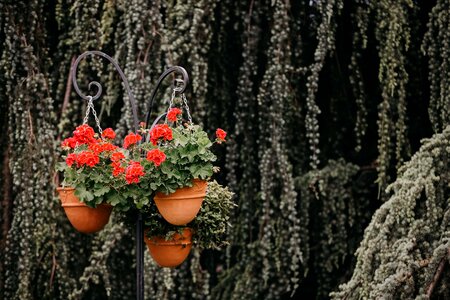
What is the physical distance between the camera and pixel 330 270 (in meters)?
3.86

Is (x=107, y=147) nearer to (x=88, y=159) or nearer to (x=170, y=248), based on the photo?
(x=88, y=159)

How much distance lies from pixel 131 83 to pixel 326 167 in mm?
1167

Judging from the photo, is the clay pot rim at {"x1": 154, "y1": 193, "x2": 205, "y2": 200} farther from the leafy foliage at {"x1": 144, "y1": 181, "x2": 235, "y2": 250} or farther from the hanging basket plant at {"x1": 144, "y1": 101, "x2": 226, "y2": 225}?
the leafy foliage at {"x1": 144, "y1": 181, "x2": 235, "y2": 250}

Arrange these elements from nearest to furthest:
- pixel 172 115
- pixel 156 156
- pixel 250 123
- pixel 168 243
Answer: pixel 156 156
pixel 172 115
pixel 168 243
pixel 250 123

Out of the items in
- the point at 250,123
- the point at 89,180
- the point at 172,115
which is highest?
the point at 250,123

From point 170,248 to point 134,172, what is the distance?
36 centimetres

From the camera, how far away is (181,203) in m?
2.32

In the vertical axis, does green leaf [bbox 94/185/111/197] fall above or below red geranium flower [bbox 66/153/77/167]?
below

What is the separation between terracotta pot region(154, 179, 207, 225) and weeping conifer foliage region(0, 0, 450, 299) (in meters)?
0.85

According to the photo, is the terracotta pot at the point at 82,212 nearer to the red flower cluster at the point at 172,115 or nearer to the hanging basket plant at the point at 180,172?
the hanging basket plant at the point at 180,172

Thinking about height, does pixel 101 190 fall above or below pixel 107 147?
below

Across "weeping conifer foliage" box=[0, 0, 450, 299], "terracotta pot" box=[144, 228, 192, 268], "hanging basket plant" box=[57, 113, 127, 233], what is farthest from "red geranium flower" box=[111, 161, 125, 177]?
"weeping conifer foliage" box=[0, 0, 450, 299]

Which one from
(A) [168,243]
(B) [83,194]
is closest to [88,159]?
(B) [83,194]

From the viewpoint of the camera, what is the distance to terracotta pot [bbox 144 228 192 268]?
2.50 metres
